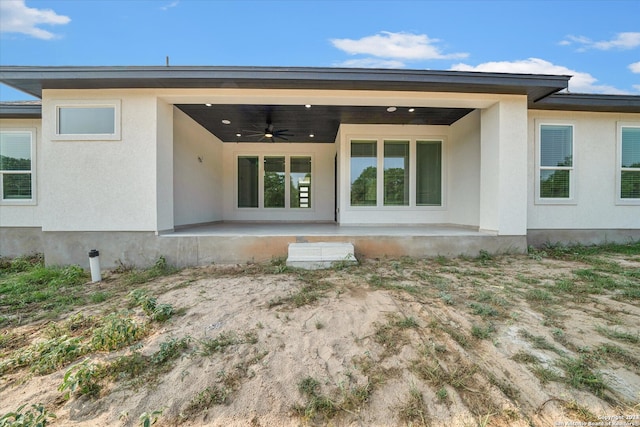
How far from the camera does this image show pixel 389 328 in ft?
7.55

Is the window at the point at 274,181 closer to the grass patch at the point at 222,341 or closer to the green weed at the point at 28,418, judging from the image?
the grass patch at the point at 222,341

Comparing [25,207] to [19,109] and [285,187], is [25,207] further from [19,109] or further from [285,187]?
[285,187]

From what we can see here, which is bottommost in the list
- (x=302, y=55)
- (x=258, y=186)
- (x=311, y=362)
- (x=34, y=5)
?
(x=311, y=362)

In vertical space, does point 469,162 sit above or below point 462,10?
below

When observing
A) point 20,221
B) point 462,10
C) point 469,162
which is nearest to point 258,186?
point 20,221

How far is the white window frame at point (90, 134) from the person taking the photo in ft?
14.5

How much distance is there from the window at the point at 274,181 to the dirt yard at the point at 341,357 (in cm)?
583

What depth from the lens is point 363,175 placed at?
7012 millimetres

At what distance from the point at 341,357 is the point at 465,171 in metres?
5.99

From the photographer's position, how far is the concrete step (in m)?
4.29

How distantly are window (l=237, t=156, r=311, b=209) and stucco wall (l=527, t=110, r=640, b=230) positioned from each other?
625 centimetres

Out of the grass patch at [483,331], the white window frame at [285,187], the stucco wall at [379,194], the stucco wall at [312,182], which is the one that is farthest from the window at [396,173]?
the grass patch at [483,331]

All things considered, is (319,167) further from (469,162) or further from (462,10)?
(462,10)

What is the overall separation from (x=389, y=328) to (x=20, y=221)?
304 inches
